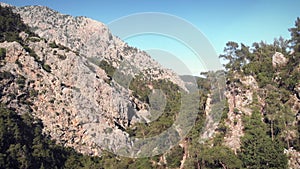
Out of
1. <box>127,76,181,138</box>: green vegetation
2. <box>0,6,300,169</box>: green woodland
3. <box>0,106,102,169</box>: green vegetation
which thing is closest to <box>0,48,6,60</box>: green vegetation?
<box>0,6,300,169</box>: green woodland

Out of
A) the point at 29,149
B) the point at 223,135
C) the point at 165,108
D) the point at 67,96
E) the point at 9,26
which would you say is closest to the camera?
the point at 223,135

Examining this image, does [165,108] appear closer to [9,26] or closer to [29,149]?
[29,149]

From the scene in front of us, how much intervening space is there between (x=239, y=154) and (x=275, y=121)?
5034mm

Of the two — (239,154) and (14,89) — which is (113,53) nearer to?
(14,89)

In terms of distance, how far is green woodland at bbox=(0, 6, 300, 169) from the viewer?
75.1 feet

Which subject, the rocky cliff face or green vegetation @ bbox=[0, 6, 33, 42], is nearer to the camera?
the rocky cliff face

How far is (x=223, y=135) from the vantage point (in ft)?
93.1

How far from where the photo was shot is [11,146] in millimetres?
28938

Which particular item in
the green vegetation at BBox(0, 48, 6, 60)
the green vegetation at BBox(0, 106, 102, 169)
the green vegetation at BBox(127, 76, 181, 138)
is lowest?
the green vegetation at BBox(0, 106, 102, 169)

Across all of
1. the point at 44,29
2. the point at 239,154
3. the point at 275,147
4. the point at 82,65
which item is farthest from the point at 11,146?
the point at 44,29

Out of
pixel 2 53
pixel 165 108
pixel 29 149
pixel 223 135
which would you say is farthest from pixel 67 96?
pixel 223 135

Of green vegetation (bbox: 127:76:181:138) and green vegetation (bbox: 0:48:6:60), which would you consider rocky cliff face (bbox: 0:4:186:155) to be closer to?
green vegetation (bbox: 0:48:6:60)

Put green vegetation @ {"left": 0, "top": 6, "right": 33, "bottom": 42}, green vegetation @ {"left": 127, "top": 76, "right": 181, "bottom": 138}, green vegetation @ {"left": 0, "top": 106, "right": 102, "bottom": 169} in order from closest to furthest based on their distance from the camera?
green vegetation @ {"left": 0, "top": 106, "right": 102, "bottom": 169} → green vegetation @ {"left": 127, "top": 76, "right": 181, "bottom": 138} → green vegetation @ {"left": 0, "top": 6, "right": 33, "bottom": 42}

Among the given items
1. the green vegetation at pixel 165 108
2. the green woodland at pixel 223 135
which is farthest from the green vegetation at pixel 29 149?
the green vegetation at pixel 165 108
